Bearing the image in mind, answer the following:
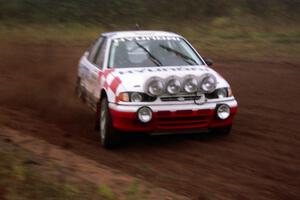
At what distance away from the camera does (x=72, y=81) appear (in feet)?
47.8

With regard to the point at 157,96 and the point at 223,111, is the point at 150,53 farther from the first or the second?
the point at 223,111

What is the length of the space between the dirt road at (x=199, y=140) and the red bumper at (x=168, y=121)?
327 mm

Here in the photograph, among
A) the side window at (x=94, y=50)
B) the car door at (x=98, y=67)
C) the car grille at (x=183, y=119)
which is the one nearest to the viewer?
the car grille at (x=183, y=119)

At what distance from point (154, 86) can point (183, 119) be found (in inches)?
25.5

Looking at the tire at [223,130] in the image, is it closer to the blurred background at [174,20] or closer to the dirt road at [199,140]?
the dirt road at [199,140]

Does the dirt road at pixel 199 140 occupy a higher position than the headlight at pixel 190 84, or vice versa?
the headlight at pixel 190 84


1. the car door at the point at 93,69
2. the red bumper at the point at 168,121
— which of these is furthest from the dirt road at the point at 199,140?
the car door at the point at 93,69

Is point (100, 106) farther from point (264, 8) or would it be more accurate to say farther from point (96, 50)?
point (264, 8)

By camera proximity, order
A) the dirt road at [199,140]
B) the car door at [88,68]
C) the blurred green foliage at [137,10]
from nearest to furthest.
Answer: the dirt road at [199,140]
the car door at [88,68]
the blurred green foliage at [137,10]

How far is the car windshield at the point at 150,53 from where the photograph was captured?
9500mm

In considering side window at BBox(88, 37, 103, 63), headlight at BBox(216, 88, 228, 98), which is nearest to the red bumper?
headlight at BBox(216, 88, 228, 98)

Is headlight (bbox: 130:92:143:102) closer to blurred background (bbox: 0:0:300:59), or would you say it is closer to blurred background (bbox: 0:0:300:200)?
blurred background (bbox: 0:0:300:200)

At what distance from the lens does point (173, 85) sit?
27.5 feet

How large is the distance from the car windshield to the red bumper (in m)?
1.20
